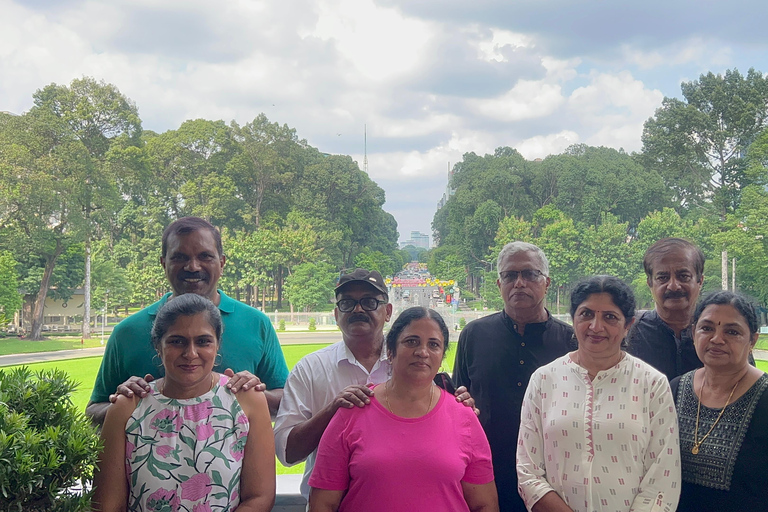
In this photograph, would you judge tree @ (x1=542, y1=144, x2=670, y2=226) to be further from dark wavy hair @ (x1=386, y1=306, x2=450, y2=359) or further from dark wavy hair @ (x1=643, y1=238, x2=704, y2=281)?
dark wavy hair @ (x1=386, y1=306, x2=450, y2=359)

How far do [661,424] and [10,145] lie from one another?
16930mm

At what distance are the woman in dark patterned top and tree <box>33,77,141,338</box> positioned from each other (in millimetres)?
16293

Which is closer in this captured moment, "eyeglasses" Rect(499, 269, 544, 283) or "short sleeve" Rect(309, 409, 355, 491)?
"short sleeve" Rect(309, 409, 355, 491)

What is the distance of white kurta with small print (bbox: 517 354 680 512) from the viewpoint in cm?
141

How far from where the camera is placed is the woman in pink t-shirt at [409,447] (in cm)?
132

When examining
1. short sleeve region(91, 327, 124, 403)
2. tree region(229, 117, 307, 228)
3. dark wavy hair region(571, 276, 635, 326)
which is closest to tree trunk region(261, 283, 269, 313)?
tree region(229, 117, 307, 228)

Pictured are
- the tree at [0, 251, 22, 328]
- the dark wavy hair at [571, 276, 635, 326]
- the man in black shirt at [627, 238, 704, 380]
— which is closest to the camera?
the dark wavy hair at [571, 276, 635, 326]

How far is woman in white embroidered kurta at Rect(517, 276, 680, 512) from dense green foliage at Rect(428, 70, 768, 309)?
10677 millimetres

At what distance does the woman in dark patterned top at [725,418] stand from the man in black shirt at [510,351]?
0.45 metres

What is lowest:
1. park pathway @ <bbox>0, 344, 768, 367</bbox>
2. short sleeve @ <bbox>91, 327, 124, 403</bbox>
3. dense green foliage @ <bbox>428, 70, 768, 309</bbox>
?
park pathway @ <bbox>0, 344, 768, 367</bbox>

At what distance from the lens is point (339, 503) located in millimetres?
1384

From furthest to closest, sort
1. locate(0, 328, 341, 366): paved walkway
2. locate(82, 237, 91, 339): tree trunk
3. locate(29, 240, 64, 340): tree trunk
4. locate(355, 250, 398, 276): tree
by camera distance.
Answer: locate(355, 250, 398, 276): tree → locate(82, 237, 91, 339): tree trunk → locate(29, 240, 64, 340): tree trunk → locate(0, 328, 341, 366): paved walkway

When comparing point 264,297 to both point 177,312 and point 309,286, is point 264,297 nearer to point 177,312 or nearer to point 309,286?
point 309,286

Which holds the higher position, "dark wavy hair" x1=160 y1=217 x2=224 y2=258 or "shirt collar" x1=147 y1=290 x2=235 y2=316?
"dark wavy hair" x1=160 y1=217 x2=224 y2=258
